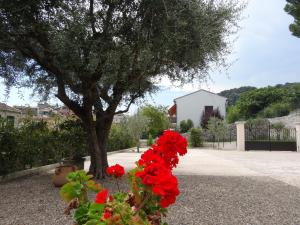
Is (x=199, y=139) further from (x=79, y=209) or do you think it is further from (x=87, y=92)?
(x=79, y=209)

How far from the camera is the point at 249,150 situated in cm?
3036

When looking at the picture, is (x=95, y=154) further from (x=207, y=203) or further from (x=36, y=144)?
(x=207, y=203)

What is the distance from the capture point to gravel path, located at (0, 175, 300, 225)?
6020 millimetres

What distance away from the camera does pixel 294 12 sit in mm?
24406

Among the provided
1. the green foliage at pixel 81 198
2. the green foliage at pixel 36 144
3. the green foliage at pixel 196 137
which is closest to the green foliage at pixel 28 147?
the green foliage at pixel 36 144

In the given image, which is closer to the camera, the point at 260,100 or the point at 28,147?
the point at 28,147

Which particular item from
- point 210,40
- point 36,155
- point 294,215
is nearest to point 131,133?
point 36,155

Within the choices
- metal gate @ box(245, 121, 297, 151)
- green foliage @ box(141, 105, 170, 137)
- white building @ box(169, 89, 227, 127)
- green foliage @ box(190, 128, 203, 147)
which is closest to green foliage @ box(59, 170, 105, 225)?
metal gate @ box(245, 121, 297, 151)

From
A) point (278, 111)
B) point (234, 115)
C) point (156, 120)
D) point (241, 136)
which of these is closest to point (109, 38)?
point (241, 136)

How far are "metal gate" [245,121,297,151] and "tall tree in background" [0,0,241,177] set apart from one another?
21175mm

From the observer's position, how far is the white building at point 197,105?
6306 centimetres

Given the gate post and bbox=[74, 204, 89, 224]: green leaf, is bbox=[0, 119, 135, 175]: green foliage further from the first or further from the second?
the gate post

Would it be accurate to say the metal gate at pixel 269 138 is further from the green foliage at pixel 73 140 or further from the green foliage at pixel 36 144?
the green foliage at pixel 73 140

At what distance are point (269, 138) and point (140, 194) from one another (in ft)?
96.9
